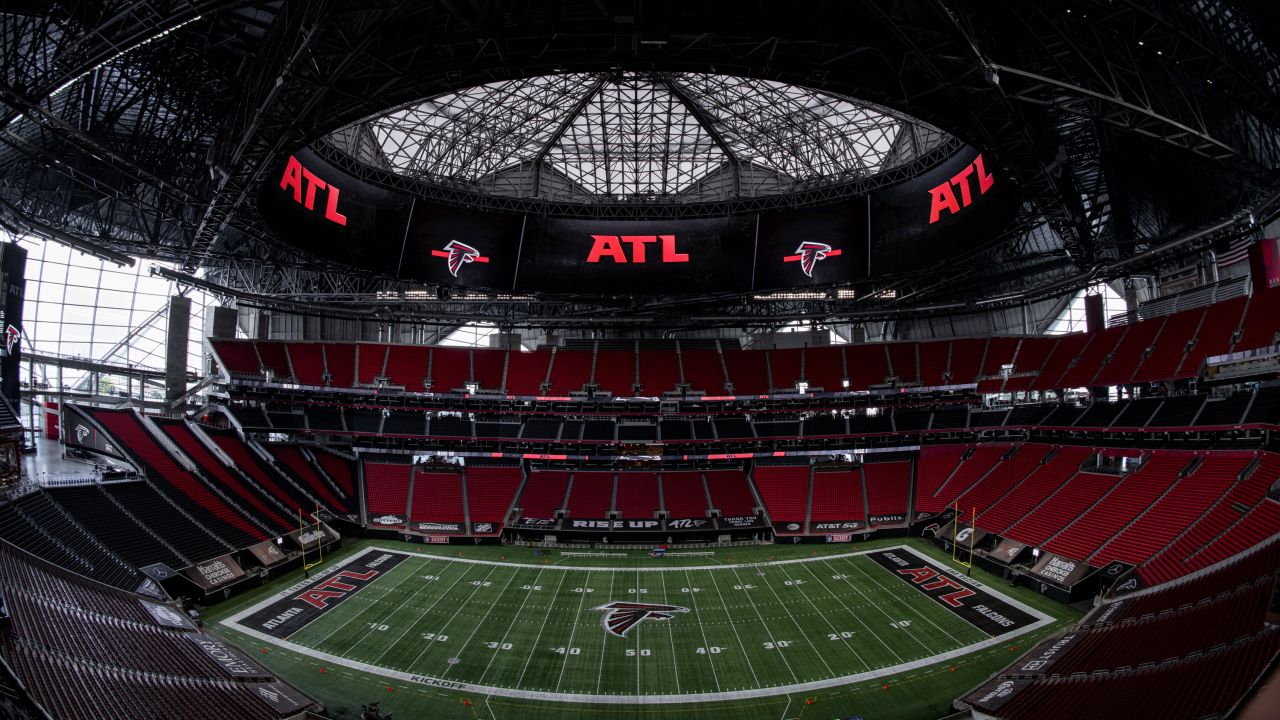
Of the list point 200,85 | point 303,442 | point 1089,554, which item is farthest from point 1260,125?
point 303,442

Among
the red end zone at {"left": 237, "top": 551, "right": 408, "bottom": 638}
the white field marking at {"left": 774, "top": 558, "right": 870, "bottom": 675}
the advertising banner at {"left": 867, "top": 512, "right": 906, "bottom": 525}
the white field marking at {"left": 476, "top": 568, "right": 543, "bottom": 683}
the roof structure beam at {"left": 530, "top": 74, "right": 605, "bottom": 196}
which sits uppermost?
the roof structure beam at {"left": 530, "top": 74, "right": 605, "bottom": 196}

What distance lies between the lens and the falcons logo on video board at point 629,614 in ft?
81.1

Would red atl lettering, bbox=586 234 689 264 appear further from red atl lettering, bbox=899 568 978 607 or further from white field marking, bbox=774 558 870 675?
red atl lettering, bbox=899 568 978 607

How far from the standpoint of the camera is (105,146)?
21828mm

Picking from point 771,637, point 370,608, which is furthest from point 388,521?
point 771,637

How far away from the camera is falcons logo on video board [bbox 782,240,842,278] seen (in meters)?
37.7

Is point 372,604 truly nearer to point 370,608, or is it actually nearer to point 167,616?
point 370,608

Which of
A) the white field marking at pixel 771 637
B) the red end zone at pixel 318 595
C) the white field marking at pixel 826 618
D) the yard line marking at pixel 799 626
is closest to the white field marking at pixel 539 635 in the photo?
the white field marking at pixel 771 637

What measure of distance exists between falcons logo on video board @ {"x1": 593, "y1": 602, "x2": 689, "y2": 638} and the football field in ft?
0.29

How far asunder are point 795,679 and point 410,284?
33345mm

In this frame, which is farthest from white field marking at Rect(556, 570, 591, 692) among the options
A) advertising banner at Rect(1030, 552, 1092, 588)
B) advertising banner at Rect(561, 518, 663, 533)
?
advertising banner at Rect(1030, 552, 1092, 588)

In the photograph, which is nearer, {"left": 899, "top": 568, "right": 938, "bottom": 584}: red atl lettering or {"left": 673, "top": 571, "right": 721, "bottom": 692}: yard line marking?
{"left": 673, "top": 571, "right": 721, "bottom": 692}: yard line marking

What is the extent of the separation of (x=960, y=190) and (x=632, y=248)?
1918cm

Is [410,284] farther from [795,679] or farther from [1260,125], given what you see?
[1260,125]
